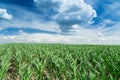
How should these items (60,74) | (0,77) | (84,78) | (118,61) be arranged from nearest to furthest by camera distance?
(84,78) < (0,77) < (60,74) < (118,61)

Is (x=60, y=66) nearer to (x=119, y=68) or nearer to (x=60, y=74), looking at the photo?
(x=60, y=74)

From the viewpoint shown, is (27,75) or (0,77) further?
(0,77)

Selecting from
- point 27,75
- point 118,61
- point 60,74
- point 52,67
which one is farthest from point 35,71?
point 118,61

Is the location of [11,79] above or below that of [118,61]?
below

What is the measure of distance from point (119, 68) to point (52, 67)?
2.88 m

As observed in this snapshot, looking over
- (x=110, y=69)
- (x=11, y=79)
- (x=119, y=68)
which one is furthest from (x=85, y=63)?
(x=11, y=79)

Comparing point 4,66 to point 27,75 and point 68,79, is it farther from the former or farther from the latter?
point 68,79

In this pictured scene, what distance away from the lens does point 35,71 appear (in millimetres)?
7434

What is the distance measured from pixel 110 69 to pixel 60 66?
1749 millimetres

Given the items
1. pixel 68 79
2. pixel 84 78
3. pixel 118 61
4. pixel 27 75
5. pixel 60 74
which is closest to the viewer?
pixel 84 78

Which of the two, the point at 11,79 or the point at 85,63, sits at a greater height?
the point at 85,63

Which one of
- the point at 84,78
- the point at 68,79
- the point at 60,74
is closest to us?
the point at 84,78

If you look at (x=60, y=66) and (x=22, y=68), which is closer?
(x=22, y=68)

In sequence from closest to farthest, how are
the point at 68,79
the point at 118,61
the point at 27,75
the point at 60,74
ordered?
the point at 27,75 < the point at 68,79 < the point at 60,74 < the point at 118,61
